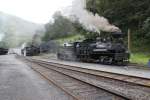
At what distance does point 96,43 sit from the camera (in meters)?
20.5

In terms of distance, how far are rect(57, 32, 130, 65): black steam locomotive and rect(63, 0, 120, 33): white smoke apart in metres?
1.60

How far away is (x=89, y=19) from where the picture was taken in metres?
25.2

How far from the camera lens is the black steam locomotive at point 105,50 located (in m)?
19.0

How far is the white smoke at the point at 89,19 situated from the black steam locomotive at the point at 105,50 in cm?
160

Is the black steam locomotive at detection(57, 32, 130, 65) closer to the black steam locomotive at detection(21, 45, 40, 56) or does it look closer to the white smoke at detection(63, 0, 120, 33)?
the white smoke at detection(63, 0, 120, 33)

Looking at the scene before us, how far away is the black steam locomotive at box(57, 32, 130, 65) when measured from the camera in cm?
1897

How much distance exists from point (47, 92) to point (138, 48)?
77.5 feet

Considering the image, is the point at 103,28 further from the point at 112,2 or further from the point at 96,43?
the point at 112,2

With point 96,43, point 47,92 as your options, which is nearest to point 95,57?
point 96,43

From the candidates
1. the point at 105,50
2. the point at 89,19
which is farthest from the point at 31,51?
the point at 105,50

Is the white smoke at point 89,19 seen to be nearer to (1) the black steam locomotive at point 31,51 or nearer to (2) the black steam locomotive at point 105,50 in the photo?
(2) the black steam locomotive at point 105,50

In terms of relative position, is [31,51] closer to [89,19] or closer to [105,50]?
[89,19]

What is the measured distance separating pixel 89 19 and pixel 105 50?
6.76m

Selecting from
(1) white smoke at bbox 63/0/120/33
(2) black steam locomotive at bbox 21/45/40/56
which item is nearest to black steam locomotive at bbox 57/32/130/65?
(1) white smoke at bbox 63/0/120/33
